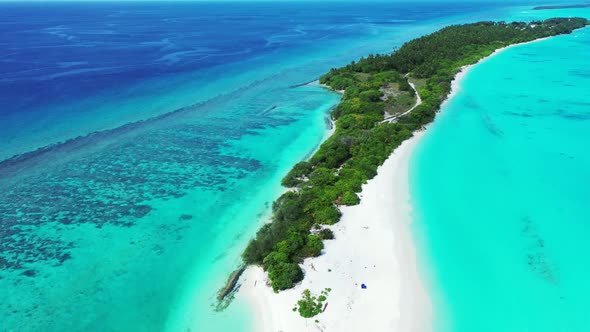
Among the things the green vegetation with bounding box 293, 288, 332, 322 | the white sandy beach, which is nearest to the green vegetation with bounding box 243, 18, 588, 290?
the white sandy beach

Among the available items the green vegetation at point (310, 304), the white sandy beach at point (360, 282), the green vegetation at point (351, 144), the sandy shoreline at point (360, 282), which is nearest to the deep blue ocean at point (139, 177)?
the sandy shoreline at point (360, 282)

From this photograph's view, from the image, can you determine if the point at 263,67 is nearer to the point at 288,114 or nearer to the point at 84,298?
the point at 288,114

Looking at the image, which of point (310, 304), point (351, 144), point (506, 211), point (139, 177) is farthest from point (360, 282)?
point (139, 177)

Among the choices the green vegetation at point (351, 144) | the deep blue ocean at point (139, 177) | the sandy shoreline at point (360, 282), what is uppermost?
the green vegetation at point (351, 144)

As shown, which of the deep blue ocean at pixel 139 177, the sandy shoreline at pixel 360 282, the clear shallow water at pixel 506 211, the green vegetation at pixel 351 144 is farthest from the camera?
the green vegetation at pixel 351 144

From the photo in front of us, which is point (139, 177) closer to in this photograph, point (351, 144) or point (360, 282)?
point (351, 144)

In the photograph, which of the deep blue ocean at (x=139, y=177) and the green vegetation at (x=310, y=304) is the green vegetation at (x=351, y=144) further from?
the deep blue ocean at (x=139, y=177)

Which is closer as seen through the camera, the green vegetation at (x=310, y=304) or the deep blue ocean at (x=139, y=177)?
the green vegetation at (x=310, y=304)

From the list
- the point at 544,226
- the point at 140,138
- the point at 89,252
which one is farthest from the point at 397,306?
the point at 140,138
